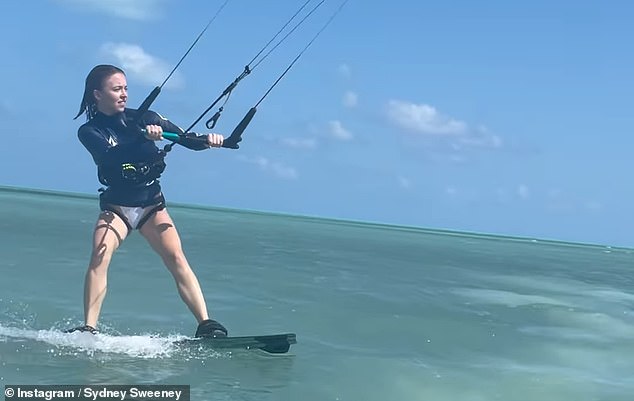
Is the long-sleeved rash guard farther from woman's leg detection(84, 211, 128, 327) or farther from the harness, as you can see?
woman's leg detection(84, 211, 128, 327)

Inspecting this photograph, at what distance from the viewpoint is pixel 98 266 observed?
6074mm

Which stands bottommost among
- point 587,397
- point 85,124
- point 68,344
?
point 587,397

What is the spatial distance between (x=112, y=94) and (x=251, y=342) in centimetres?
247

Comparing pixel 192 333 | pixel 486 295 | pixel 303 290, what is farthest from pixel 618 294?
pixel 192 333

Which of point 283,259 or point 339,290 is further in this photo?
point 283,259

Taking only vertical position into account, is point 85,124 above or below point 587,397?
above

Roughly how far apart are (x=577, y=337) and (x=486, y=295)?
5165 mm

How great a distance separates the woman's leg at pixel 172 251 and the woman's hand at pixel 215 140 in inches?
34.1

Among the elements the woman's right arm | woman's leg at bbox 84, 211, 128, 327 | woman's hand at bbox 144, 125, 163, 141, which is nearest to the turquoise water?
woman's leg at bbox 84, 211, 128, 327

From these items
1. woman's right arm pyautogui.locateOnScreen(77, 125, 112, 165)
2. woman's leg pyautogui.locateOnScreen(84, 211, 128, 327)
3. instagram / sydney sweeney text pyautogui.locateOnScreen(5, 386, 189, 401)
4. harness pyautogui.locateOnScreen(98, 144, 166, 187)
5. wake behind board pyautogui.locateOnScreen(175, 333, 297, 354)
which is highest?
woman's right arm pyautogui.locateOnScreen(77, 125, 112, 165)

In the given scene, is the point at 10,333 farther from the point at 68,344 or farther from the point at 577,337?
the point at 577,337

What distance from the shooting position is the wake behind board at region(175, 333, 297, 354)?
6.30 meters

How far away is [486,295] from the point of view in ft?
48.9

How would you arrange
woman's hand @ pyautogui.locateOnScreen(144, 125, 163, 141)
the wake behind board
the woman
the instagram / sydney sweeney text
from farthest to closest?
the wake behind board
the woman
woman's hand @ pyautogui.locateOnScreen(144, 125, 163, 141)
the instagram / sydney sweeney text
